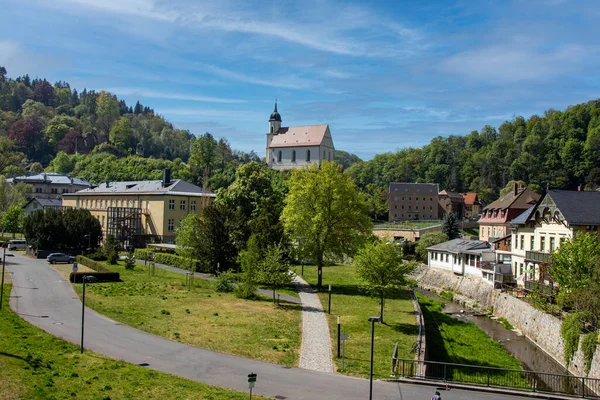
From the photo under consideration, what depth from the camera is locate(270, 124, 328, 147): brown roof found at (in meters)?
122

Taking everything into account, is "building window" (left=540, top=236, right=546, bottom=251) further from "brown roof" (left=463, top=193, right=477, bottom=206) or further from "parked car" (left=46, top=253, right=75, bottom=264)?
"brown roof" (left=463, top=193, right=477, bottom=206)

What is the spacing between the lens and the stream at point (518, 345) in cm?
2617

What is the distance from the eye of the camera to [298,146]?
123750mm

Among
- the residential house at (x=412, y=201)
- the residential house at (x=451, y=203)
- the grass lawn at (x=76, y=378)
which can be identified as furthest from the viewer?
the residential house at (x=451, y=203)

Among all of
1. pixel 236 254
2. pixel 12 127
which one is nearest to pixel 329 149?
pixel 236 254

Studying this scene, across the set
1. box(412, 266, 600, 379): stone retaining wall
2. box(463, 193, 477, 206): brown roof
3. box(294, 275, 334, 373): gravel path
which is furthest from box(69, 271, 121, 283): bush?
box(463, 193, 477, 206): brown roof

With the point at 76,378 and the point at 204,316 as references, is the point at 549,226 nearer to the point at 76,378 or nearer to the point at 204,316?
the point at 204,316

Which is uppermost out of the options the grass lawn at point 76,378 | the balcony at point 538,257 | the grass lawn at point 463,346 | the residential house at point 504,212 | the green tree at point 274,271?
the residential house at point 504,212

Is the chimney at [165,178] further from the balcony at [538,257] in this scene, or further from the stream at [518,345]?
the balcony at [538,257]

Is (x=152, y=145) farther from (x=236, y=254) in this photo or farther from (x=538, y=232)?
(x=538, y=232)

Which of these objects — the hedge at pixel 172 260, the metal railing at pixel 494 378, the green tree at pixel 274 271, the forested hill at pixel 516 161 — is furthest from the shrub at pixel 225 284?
the forested hill at pixel 516 161

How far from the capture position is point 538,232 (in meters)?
40.3

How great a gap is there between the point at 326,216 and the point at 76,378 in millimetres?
25664

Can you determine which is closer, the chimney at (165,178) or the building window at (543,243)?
the building window at (543,243)
